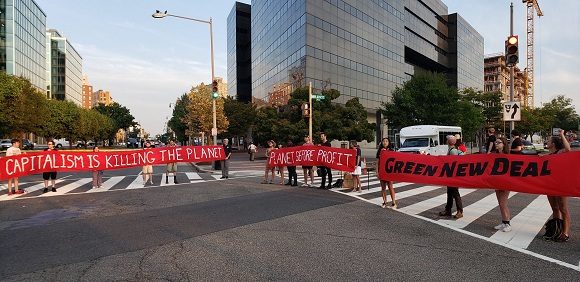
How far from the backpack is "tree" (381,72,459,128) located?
34845 millimetres

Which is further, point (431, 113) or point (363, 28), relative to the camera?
point (363, 28)

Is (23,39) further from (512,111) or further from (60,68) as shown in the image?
(512,111)

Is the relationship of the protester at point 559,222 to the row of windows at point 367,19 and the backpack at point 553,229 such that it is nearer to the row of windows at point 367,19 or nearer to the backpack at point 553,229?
the backpack at point 553,229

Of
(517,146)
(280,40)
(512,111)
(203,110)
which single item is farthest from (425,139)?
(280,40)

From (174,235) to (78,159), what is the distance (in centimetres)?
1004

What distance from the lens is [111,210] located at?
980 centimetres

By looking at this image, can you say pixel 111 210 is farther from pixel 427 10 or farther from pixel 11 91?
pixel 427 10

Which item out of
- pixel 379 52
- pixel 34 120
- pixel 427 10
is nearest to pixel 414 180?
pixel 34 120

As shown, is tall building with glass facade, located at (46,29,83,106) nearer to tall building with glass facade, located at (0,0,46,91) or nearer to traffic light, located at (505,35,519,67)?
tall building with glass facade, located at (0,0,46,91)

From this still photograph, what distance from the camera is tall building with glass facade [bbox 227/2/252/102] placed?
70875 mm

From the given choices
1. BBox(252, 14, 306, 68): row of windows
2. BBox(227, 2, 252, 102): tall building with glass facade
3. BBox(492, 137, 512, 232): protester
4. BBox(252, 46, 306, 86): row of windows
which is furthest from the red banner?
BBox(227, 2, 252, 102): tall building with glass facade

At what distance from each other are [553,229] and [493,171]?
1.65 metres

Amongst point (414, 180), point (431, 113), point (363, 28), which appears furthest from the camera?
point (363, 28)

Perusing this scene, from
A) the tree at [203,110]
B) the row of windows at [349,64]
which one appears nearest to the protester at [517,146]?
the row of windows at [349,64]
